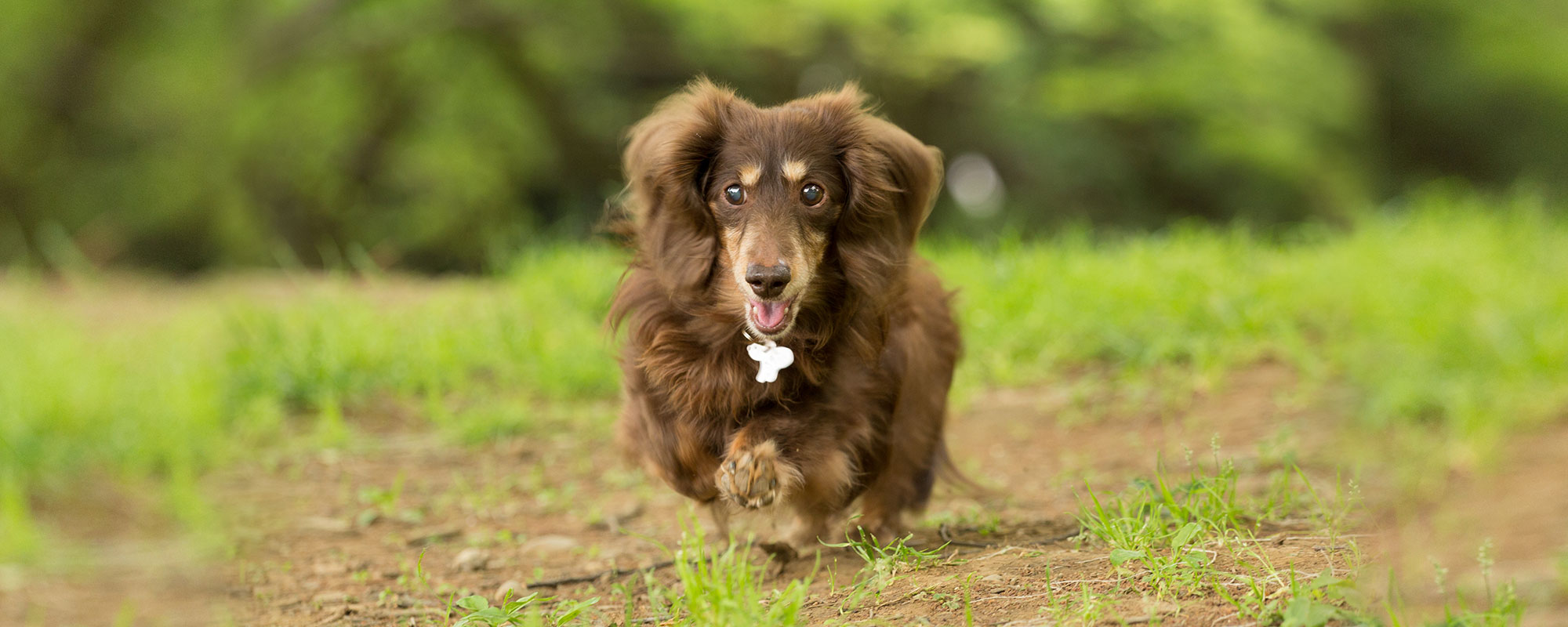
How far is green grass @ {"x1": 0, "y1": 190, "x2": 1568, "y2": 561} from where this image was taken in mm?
4746

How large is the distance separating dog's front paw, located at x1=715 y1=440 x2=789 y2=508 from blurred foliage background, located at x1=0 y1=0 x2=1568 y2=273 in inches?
260

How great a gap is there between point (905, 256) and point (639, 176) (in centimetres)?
71

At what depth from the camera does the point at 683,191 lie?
2914 mm

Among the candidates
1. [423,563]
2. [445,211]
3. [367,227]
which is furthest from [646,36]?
[423,563]

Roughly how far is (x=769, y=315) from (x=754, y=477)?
0.37 meters

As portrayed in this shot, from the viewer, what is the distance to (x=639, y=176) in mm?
3037

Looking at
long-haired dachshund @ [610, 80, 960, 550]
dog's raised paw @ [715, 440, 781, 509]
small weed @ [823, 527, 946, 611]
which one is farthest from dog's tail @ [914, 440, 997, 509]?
dog's raised paw @ [715, 440, 781, 509]

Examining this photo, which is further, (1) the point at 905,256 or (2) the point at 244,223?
(2) the point at 244,223

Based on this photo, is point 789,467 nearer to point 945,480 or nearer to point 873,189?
point 873,189

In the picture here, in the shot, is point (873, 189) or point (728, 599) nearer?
point (728, 599)

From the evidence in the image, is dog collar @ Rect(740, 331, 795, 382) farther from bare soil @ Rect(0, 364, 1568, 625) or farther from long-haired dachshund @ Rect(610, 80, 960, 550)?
bare soil @ Rect(0, 364, 1568, 625)

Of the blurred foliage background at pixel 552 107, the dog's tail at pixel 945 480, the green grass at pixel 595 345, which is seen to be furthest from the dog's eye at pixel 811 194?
the blurred foliage background at pixel 552 107

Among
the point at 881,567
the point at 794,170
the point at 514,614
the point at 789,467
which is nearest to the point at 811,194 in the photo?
the point at 794,170

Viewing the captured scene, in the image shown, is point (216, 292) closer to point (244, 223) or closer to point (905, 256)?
point (244, 223)
